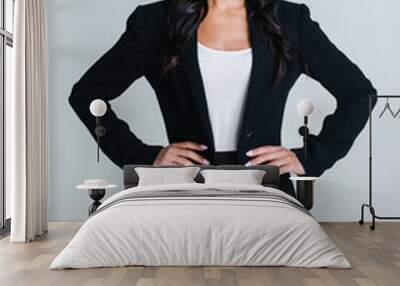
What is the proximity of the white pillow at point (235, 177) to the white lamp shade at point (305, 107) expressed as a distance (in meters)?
0.91

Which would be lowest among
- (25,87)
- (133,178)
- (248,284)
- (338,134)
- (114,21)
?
(248,284)

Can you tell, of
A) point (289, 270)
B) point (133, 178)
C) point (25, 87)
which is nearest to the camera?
point (289, 270)

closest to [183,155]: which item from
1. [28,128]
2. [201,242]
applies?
[28,128]

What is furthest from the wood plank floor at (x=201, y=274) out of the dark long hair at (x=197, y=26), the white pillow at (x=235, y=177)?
the dark long hair at (x=197, y=26)

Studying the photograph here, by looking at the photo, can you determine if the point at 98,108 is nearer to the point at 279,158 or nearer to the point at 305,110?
the point at 279,158

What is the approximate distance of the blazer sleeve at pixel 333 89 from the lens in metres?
7.53

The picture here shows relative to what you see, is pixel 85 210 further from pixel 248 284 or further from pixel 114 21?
pixel 248 284

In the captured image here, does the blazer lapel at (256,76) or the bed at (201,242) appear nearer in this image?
the bed at (201,242)

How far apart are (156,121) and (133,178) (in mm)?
769

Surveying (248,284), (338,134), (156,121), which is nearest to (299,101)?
(338,134)

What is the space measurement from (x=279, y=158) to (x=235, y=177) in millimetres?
970

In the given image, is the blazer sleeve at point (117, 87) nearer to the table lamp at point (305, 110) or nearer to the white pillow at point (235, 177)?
the white pillow at point (235, 177)

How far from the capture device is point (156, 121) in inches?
295

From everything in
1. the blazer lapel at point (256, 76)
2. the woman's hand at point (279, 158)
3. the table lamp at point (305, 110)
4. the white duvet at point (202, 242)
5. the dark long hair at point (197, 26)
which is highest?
the dark long hair at point (197, 26)
